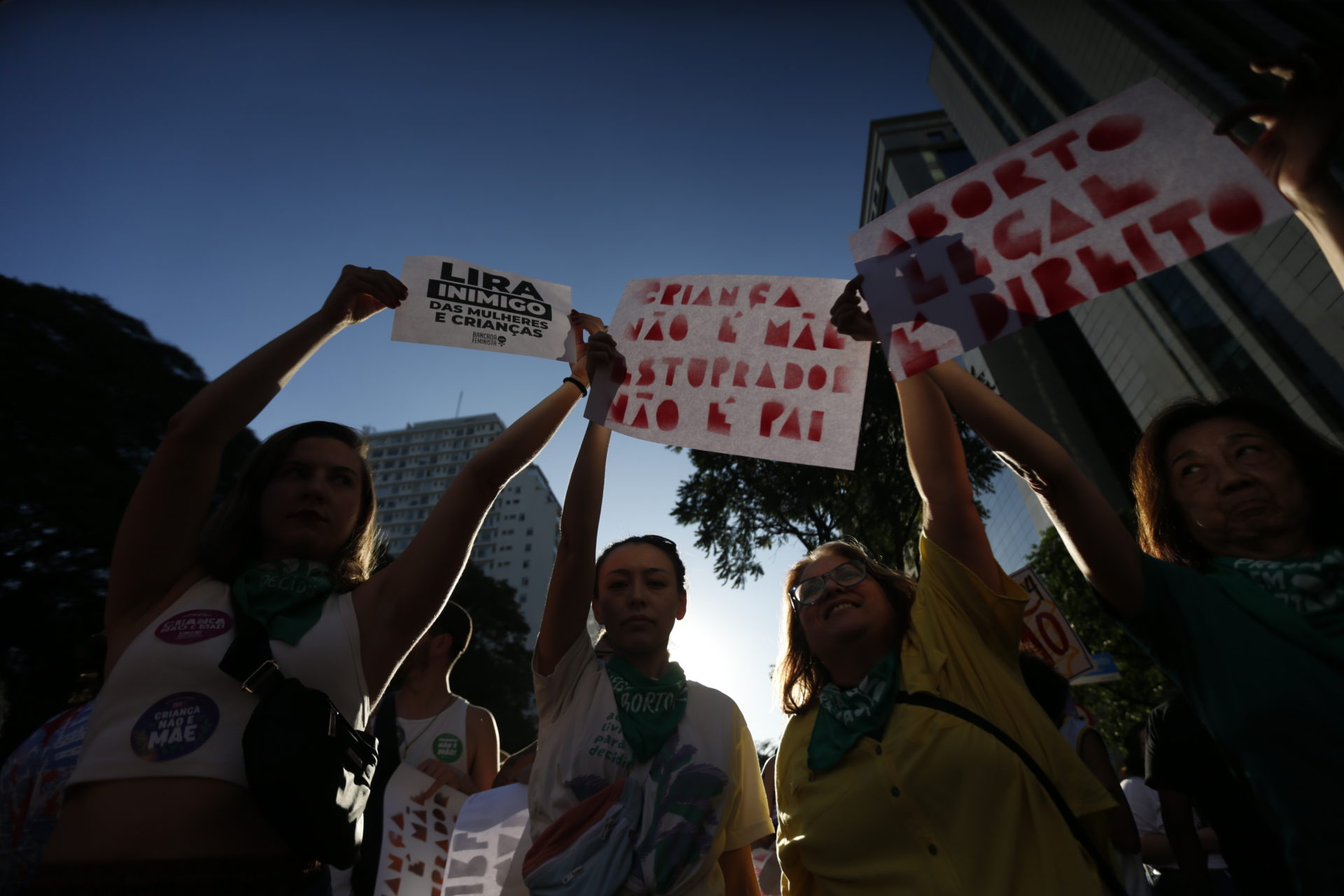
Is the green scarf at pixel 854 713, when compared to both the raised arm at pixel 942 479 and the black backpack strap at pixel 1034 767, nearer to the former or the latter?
the black backpack strap at pixel 1034 767

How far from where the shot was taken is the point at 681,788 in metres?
2.02

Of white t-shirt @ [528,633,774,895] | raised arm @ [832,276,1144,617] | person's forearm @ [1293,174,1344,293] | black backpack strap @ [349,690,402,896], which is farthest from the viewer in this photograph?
black backpack strap @ [349,690,402,896]

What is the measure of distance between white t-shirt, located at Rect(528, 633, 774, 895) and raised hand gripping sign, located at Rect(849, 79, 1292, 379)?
149cm

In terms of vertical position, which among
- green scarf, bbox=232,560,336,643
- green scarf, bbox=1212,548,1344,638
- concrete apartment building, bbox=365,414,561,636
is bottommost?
green scarf, bbox=1212,548,1344,638

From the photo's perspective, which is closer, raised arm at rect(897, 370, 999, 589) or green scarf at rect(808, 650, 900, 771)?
green scarf at rect(808, 650, 900, 771)

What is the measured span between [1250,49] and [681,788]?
1775cm

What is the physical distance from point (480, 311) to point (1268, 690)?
2.83 m

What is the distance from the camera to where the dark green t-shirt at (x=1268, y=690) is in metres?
1.38

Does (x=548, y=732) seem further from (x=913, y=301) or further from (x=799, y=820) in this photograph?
(x=913, y=301)

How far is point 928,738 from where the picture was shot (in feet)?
5.59

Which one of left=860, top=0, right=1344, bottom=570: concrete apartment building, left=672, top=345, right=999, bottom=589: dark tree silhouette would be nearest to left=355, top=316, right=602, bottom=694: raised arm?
left=860, top=0, right=1344, bottom=570: concrete apartment building

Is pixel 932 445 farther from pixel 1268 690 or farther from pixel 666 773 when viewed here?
pixel 666 773

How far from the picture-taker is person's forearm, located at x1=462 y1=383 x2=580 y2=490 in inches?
73.2

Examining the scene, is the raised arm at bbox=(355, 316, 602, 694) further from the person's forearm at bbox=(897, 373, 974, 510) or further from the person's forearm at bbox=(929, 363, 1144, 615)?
the person's forearm at bbox=(929, 363, 1144, 615)
